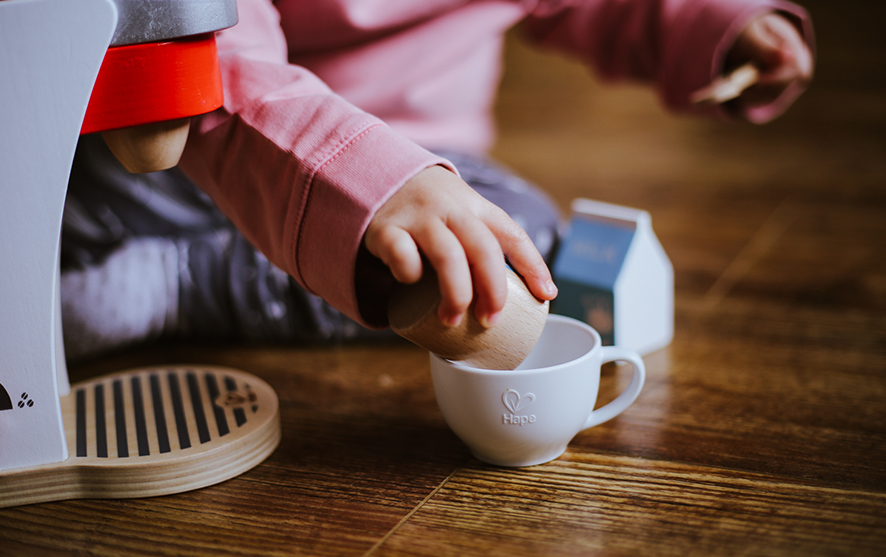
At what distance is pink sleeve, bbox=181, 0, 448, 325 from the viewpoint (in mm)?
417

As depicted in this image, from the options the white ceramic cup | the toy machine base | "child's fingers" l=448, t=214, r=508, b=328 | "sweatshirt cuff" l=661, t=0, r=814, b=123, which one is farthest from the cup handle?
"sweatshirt cuff" l=661, t=0, r=814, b=123

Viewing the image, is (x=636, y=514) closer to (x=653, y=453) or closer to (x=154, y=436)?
(x=653, y=453)

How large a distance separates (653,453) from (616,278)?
0.16 metres

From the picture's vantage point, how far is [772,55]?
76 centimetres

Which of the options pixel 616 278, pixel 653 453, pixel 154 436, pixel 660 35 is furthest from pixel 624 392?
pixel 660 35

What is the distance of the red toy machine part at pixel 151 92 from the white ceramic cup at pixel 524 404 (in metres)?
0.20

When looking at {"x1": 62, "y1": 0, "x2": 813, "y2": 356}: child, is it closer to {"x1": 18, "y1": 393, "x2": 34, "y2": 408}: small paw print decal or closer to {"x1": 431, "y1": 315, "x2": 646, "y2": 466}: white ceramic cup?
{"x1": 431, "y1": 315, "x2": 646, "y2": 466}: white ceramic cup

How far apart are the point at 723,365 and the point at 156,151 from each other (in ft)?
1.50

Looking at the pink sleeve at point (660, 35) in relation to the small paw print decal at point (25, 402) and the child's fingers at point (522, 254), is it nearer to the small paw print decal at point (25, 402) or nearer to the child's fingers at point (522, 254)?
the child's fingers at point (522, 254)

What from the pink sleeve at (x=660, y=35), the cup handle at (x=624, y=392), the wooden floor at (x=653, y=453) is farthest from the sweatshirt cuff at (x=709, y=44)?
the cup handle at (x=624, y=392)

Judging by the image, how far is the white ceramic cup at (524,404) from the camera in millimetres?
426

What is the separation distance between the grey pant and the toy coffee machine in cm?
19

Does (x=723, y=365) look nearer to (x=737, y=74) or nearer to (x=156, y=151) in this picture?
(x=737, y=74)

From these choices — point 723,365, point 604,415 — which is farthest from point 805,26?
point 604,415
